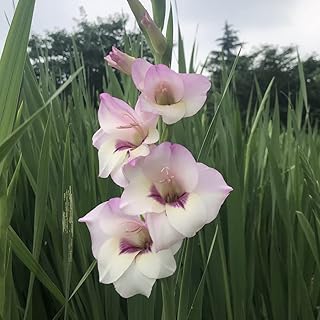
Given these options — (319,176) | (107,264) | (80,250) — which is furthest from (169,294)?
(319,176)

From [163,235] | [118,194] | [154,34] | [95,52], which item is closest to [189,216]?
[163,235]

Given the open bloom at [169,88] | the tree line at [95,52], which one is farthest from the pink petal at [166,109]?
the tree line at [95,52]

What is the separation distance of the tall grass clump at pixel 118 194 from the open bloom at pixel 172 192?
0.06 metres

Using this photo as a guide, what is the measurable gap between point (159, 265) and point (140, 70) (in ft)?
0.36

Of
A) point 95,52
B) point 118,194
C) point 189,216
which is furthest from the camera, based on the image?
point 95,52

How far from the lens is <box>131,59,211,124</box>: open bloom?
1.02 ft

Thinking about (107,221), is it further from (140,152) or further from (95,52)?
(95,52)

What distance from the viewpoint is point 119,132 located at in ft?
1.08

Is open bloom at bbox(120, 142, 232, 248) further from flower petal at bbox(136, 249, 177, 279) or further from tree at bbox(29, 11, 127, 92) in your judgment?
tree at bbox(29, 11, 127, 92)

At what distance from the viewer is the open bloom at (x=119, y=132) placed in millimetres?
319

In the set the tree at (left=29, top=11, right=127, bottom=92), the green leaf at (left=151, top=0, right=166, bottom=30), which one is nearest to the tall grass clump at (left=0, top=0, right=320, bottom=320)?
the green leaf at (left=151, top=0, right=166, bottom=30)

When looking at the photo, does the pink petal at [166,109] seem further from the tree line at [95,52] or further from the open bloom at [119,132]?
the tree line at [95,52]

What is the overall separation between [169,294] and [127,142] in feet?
0.30

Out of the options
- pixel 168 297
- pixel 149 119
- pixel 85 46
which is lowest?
pixel 168 297
